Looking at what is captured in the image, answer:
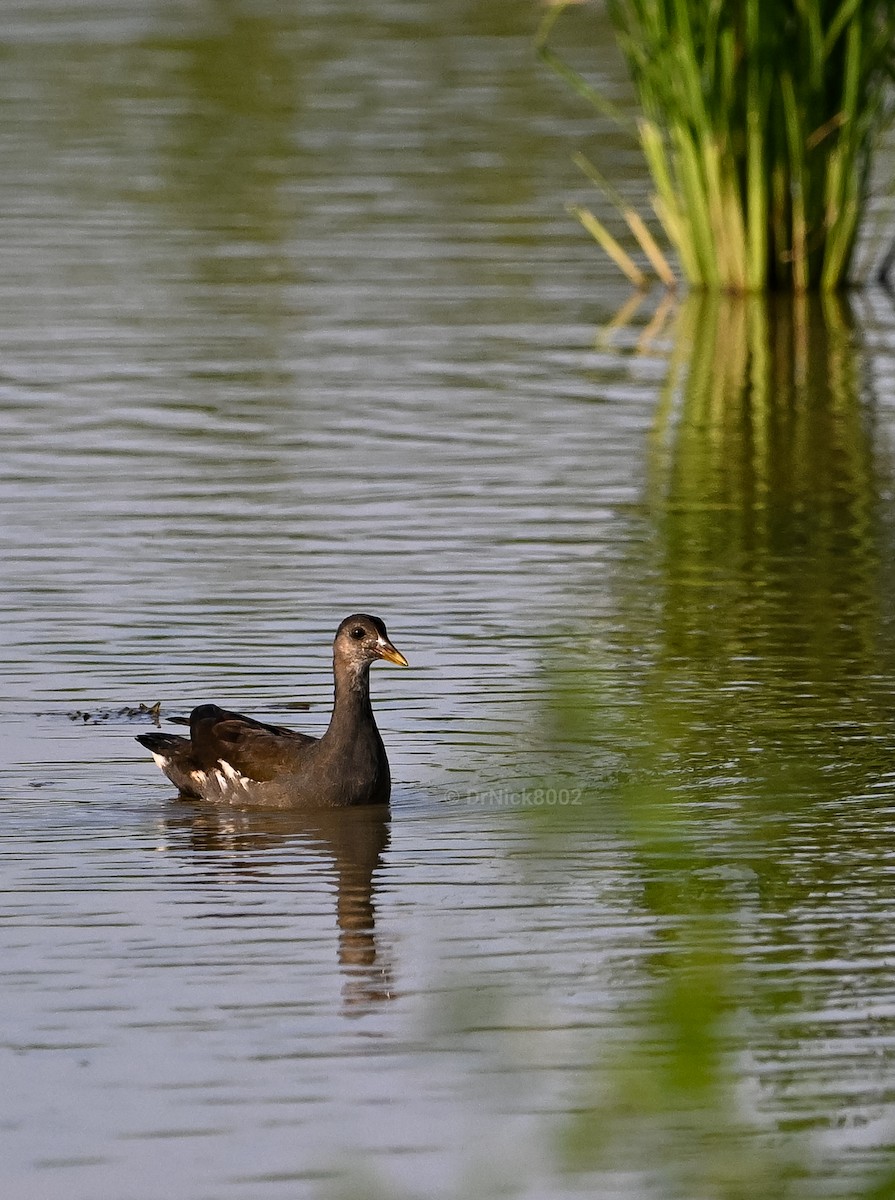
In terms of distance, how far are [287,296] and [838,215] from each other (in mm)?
4433

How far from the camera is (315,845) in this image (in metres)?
9.23

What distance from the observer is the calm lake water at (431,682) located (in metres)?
6.41

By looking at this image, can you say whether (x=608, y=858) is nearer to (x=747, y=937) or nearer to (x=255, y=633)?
(x=747, y=937)

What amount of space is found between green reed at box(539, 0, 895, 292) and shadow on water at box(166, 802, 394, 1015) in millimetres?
10755

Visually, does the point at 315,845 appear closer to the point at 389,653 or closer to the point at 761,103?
the point at 389,653

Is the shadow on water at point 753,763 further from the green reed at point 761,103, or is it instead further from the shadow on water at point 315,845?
the green reed at point 761,103

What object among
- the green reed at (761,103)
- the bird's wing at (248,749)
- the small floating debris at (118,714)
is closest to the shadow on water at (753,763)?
the bird's wing at (248,749)

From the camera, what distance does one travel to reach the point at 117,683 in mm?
11031

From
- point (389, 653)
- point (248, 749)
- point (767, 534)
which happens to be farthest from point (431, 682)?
point (767, 534)

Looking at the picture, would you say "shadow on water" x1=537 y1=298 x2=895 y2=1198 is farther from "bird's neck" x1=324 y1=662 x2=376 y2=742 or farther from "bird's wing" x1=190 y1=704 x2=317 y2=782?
"bird's wing" x1=190 y1=704 x2=317 y2=782

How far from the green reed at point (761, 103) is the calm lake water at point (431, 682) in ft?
3.03

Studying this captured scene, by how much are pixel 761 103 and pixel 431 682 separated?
9758mm

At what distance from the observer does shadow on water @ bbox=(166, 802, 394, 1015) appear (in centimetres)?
827

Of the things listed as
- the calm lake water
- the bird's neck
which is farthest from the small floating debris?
the bird's neck
